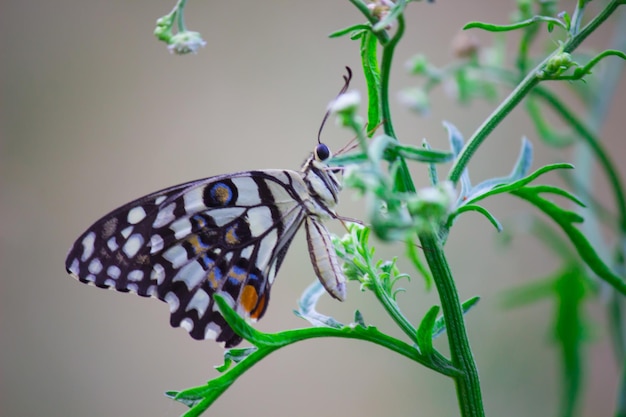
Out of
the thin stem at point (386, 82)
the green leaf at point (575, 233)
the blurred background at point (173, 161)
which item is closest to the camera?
the thin stem at point (386, 82)

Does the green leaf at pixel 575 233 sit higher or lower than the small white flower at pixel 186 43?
lower

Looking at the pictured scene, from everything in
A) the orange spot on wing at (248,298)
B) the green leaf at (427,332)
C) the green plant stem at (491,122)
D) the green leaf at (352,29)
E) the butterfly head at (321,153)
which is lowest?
the green leaf at (427,332)

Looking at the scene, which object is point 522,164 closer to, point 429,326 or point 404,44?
point 429,326

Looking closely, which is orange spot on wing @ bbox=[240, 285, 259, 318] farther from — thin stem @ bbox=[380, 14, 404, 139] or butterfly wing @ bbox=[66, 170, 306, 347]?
thin stem @ bbox=[380, 14, 404, 139]

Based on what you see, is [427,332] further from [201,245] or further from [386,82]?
[201,245]

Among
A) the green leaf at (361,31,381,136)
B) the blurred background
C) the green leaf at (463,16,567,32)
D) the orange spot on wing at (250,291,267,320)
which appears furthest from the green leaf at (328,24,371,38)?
the blurred background

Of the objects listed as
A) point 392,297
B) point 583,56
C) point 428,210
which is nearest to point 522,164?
point 392,297

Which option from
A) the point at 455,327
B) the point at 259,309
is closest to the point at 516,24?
the point at 455,327

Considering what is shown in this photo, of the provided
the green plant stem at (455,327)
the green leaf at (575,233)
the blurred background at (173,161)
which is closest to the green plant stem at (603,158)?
the green leaf at (575,233)

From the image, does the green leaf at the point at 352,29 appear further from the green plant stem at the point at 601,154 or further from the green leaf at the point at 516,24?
the green plant stem at the point at 601,154
